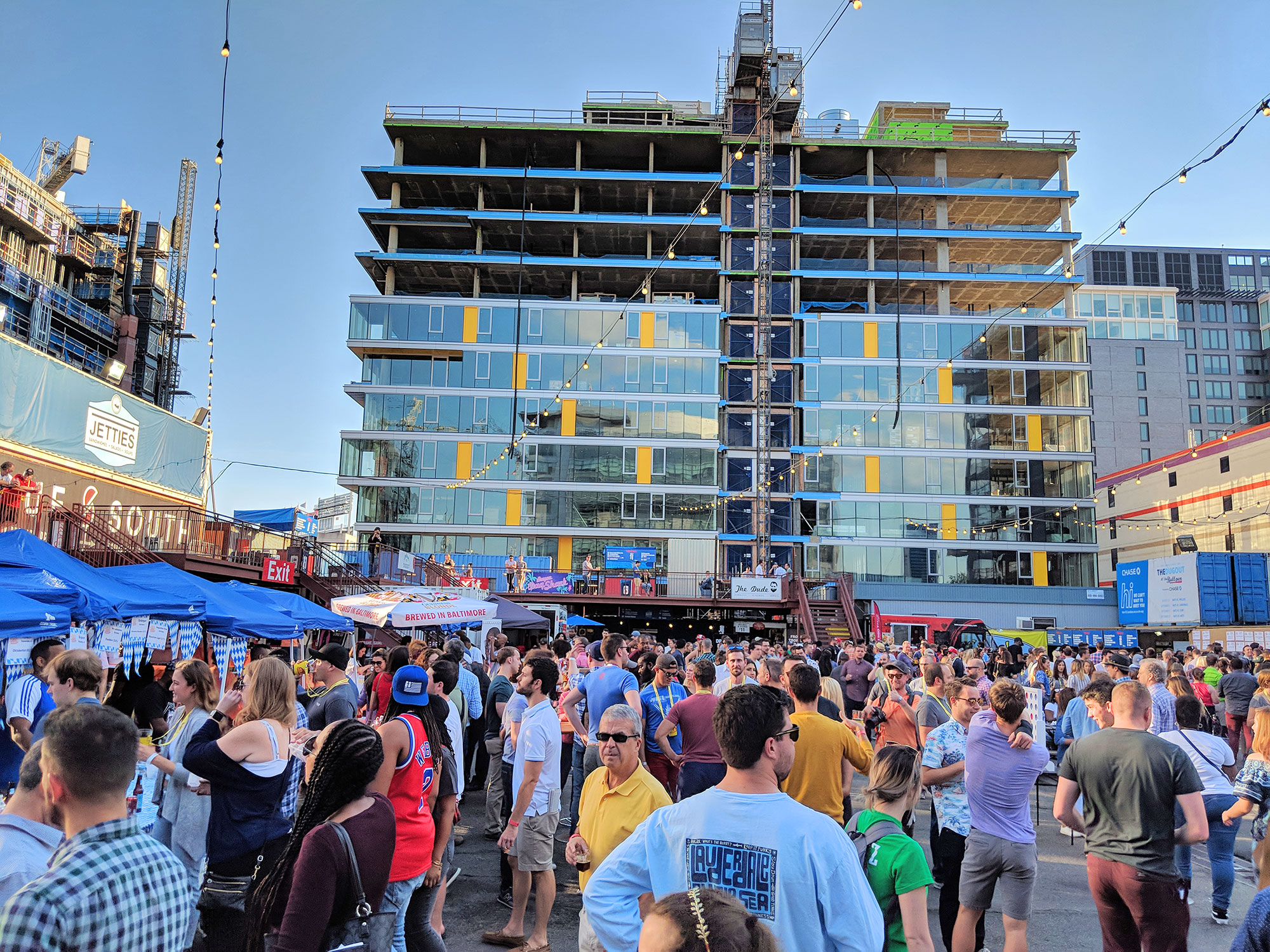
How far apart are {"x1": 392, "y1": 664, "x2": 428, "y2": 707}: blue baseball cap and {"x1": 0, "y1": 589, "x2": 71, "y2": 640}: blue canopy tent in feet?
16.5

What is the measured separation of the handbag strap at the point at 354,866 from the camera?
3.09m

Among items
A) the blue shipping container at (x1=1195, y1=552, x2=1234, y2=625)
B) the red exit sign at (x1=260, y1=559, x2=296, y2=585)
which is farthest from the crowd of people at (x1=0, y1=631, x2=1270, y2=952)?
the blue shipping container at (x1=1195, y1=552, x2=1234, y2=625)

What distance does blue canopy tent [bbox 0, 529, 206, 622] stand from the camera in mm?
8891

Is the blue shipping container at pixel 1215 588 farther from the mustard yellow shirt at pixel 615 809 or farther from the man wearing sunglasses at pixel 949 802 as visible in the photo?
the mustard yellow shirt at pixel 615 809

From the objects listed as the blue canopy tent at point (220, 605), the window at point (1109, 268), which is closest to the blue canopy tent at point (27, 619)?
the blue canopy tent at point (220, 605)

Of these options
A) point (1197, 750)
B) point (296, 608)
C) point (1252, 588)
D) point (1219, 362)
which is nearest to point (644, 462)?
point (1252, 588)

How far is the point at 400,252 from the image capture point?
50125 millimetres

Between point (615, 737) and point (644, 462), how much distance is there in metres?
43.2

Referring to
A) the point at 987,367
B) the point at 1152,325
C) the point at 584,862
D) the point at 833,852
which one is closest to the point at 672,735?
the point at 584,862

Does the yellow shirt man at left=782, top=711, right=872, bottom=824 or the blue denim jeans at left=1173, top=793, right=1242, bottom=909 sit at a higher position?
the yellow shirt man at left=782, top=711, right=872, bottom=824

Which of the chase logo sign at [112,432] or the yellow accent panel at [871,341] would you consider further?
the yellow accent panel at [871,341]

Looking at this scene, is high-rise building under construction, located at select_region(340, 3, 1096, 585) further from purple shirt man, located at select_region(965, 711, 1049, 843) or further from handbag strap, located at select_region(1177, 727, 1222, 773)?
purple shirt man, located at select_region(965, 711, 1049, 843)

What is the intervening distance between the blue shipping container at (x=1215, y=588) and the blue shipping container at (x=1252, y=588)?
264 millimetres

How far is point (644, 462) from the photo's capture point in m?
47.3
